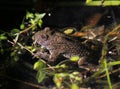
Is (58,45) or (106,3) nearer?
(58,45)

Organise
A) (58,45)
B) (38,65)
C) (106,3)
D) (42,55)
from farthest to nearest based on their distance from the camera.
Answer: (106,3)
(58,45)
(42,55)
(38,65)

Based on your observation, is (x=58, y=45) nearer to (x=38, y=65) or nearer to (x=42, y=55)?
(x=42, y=55)

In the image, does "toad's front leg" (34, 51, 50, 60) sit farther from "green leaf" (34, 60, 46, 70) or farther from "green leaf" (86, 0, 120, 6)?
"green leaf" (86, 0, 120, 6)

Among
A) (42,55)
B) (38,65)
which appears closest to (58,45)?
(42,55)

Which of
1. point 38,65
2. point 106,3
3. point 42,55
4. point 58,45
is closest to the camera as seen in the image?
point 38,65

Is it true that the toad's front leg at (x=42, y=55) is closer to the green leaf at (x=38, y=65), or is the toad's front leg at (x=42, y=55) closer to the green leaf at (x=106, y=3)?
the green leaf at (x=38, y=65)

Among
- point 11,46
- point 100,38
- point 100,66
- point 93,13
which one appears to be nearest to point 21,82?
point 11,46

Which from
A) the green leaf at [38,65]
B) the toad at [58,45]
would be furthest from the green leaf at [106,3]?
the green leaf at [38,65]

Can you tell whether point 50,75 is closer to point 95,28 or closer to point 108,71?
point 108,71
